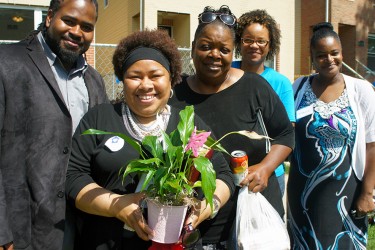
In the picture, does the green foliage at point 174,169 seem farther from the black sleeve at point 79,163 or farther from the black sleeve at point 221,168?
the black sleeve at point 221,168

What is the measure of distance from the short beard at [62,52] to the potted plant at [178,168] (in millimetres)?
967

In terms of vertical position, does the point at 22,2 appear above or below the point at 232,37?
above

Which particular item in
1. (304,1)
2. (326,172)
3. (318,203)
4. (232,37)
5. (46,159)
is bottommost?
(318,203)

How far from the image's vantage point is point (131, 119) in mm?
2451

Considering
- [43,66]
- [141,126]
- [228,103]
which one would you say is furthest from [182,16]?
[141,126]

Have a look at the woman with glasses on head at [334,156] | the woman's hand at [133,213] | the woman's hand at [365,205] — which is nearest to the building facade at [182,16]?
the woman with glasses on head at [334,156]

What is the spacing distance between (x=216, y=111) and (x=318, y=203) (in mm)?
1421

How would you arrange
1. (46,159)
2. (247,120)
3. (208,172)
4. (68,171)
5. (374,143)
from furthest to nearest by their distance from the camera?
(374,143)
(247,120)
(46,159)
(68,171)
(208,172)

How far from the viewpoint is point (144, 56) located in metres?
2.45

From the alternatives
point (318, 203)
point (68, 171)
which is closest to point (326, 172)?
point (318, 203)

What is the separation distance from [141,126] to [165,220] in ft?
1.96

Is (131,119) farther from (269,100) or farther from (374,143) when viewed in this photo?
(374,143)

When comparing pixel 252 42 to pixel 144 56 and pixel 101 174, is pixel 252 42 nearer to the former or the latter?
pixel 144 56

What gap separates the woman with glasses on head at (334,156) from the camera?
3562 mm
